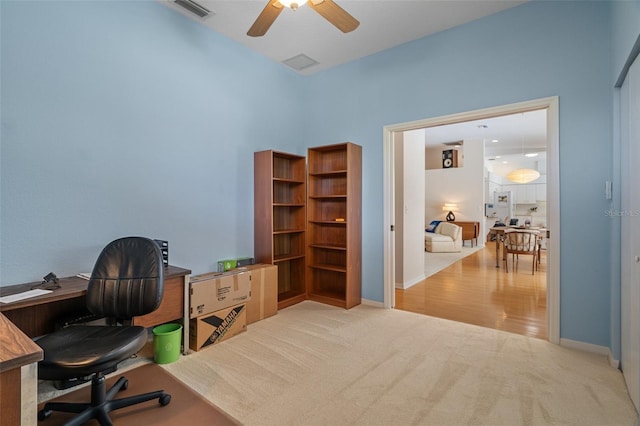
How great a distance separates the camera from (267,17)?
2.20 metres

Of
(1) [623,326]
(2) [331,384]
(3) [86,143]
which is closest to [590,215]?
(1) [623,326]

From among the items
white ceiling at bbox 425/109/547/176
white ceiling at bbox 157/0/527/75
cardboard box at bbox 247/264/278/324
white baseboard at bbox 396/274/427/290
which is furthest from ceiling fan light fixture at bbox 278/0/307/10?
white ceiling at bbox 425/109/547/176

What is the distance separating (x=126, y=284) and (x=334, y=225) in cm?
258

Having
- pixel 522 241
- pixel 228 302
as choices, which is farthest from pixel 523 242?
pixel 228 302

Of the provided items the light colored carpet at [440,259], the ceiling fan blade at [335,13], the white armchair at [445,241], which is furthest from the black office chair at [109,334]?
the white armchair at [445,241]

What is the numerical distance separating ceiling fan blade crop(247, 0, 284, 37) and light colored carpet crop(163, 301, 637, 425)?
253 centimetres

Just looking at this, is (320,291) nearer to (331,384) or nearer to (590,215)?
(331,384)

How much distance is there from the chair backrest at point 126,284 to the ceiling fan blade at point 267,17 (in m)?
1.78

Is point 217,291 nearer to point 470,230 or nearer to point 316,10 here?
point 316,10

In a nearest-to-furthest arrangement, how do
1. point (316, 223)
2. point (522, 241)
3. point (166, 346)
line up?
point (166, 346) < point (316, 223) < point (522, 241)

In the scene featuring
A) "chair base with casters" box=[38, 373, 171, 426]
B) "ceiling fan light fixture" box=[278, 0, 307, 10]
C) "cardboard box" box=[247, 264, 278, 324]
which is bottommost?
"chair base with casters" box=[38, 373, 171, 426]

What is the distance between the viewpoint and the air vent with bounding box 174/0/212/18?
278 cm

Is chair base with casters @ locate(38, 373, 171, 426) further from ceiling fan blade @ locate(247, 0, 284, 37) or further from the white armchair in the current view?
the white armchair

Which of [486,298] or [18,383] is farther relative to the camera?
[486,298]
